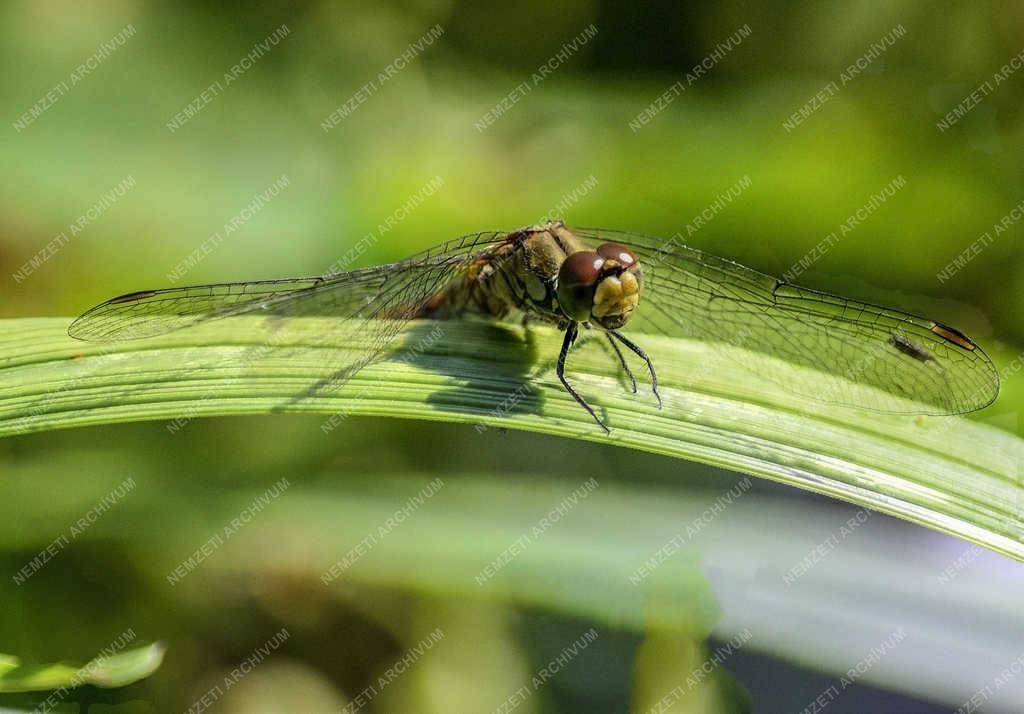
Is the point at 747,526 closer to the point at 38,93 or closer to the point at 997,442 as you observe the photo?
the point at 997,442

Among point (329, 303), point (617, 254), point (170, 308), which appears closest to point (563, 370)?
point (617, 254)

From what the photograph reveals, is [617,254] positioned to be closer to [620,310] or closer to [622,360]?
[620,310]

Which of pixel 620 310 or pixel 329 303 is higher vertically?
pixel 329 303

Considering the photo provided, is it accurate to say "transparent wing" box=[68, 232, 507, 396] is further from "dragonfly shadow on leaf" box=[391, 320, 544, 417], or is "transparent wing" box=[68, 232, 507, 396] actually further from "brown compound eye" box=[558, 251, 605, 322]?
"brown compound eye" box=[558, 251, 605, 322]

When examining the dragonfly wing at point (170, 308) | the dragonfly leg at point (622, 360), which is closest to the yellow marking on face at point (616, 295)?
the dragonfly leg at point (622, 360)

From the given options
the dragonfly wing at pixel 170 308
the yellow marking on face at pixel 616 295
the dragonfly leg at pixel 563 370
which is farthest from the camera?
the yellow marking on face at pixel 616 295

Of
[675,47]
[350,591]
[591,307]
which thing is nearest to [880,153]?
[675,47]

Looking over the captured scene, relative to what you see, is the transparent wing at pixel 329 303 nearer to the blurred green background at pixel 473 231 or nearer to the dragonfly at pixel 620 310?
the dragonfly at pixel 620 310
